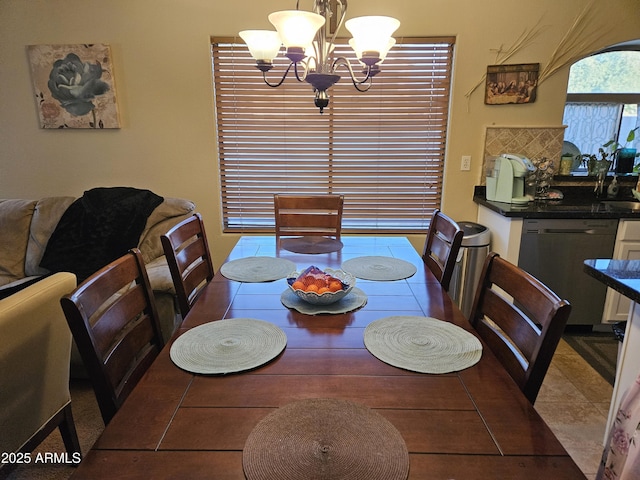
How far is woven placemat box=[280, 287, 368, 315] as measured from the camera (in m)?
1.36

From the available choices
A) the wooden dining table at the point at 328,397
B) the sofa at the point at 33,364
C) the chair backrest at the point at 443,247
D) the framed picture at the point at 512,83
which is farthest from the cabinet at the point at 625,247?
the sofa at the point at 33,364

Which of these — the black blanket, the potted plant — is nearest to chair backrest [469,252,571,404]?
the black blanket

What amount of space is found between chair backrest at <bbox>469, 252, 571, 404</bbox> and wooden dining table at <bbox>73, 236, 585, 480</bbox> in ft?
0.24

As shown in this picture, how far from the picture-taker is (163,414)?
2.85 ft

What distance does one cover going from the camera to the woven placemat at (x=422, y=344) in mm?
1051

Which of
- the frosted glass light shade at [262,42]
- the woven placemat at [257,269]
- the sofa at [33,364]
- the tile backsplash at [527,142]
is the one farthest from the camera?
the tile backsplash at [527,142]

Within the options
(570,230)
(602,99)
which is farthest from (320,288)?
(602,99)

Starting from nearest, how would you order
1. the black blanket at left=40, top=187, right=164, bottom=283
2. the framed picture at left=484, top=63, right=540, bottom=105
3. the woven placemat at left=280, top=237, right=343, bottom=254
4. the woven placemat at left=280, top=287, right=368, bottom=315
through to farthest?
the woven placemat at left=280, top=287, right=368, bottom=315, the woven placemat at left=280, top=237, right=343, bottom=254, the black blanket at left=40, top=187, right=164, bottom=283, the framed picture at left=484, top=63, right=540, bottom=105

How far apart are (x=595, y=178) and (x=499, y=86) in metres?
1.05

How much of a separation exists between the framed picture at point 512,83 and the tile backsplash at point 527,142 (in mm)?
210

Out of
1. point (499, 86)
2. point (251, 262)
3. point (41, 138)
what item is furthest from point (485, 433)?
point (41, 138)

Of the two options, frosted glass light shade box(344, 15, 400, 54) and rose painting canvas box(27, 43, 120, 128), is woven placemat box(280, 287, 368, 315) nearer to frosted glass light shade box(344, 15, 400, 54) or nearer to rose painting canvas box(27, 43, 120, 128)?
frosted glass light shade box(344, 15, 400, 54)

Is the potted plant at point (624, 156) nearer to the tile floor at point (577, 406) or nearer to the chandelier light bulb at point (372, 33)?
the tile floor at point (577, 406)

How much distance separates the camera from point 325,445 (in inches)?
30.4
